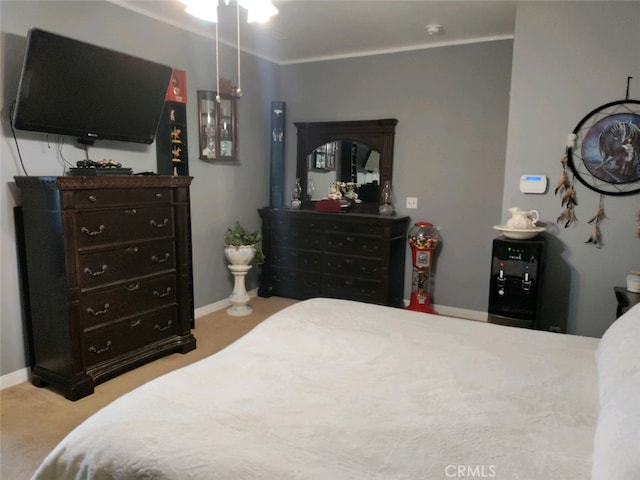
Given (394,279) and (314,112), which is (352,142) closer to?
(314,112)

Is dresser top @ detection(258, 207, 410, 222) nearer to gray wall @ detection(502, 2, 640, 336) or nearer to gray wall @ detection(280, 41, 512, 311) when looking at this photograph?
gray wall @ detection(280, 41, 512, 311)

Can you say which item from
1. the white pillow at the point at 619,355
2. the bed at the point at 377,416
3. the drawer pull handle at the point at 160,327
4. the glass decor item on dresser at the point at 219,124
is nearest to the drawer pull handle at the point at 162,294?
the drawer pull handle at the point at 160,327

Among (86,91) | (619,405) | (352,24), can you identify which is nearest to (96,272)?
(86,91)

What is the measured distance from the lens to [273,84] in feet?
16.3

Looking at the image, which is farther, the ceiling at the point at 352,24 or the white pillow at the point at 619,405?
the ceiling at the point at 352,24

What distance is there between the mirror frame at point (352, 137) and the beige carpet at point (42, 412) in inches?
88.0

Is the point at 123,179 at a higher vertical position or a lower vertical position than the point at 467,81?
lower

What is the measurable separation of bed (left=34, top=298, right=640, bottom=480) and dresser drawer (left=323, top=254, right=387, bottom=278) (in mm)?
2494

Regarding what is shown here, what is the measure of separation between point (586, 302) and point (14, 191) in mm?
3896

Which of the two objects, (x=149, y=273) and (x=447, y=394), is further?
(x=149, y=273)

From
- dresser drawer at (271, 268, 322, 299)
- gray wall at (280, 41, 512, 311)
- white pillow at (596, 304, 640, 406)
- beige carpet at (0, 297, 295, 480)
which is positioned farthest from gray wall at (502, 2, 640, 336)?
beige carpet at (0, 297, 295, 480)

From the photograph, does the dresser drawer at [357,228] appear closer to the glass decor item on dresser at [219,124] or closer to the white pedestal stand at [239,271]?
the white pedestal stand at [239,271]

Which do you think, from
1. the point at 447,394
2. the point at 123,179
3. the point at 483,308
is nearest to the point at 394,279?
the point at 483,308

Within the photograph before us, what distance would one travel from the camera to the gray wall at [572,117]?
2.86 metres
